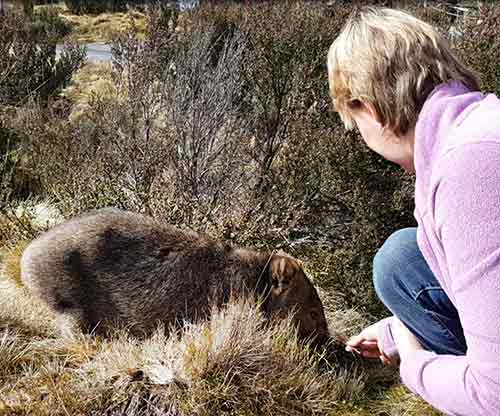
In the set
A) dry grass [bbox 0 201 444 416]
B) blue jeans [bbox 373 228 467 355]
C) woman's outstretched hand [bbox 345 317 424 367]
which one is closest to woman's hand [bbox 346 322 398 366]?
woman's outstretched hand [bbox 345 317 424 367]

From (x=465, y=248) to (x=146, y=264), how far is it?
2.66 metres

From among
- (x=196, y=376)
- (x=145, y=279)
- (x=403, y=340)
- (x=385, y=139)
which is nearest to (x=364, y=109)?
(x=385, y=139)

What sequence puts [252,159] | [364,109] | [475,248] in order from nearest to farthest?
[475,248] → [364,109] → [252,159]

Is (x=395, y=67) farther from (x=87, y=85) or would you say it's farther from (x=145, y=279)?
(x=87, y=85)

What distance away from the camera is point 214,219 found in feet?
17.7

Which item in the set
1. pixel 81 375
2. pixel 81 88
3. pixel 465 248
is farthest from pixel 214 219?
pixel 81 88

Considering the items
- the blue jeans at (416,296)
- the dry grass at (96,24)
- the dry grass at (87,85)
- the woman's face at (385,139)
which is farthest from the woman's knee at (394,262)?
the dry grass at (96,24)

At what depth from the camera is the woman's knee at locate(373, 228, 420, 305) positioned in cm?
294

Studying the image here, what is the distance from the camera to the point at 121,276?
409 cm

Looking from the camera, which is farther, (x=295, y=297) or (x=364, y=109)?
(x=295, y=297)

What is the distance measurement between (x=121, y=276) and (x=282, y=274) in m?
1.01

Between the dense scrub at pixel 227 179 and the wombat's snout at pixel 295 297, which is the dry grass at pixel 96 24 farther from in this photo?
the wombat's snout at pixel 295 297

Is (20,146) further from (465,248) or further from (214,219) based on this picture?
(465,248)

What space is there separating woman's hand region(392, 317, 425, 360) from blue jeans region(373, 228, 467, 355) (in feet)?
0.16
